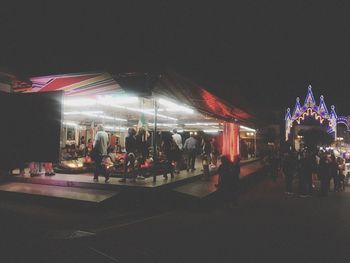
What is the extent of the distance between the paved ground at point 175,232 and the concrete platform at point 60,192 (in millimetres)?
309

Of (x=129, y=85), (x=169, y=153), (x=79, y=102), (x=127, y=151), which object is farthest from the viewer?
(x=79, y=102)

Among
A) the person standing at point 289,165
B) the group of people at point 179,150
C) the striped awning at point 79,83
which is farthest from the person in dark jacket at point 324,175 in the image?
the striped awning at point 79,83

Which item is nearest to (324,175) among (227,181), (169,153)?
(227,181)

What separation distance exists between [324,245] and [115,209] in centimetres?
542

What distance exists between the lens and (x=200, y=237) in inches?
254

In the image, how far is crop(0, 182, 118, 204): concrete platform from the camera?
27.9 ft

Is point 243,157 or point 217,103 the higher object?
point 217,103

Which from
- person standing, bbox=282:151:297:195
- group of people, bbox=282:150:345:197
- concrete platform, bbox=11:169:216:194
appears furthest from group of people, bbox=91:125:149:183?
group of people, bbox=282:150:345:197

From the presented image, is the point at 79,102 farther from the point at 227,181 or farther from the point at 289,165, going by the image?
the point at 289,165

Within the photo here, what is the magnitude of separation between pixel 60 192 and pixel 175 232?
430 cm

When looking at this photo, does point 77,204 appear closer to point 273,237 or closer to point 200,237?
point 200,237

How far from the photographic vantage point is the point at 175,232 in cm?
677

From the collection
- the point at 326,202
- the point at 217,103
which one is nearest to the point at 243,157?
the point at 217,103

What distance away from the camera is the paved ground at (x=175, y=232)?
5.35m
